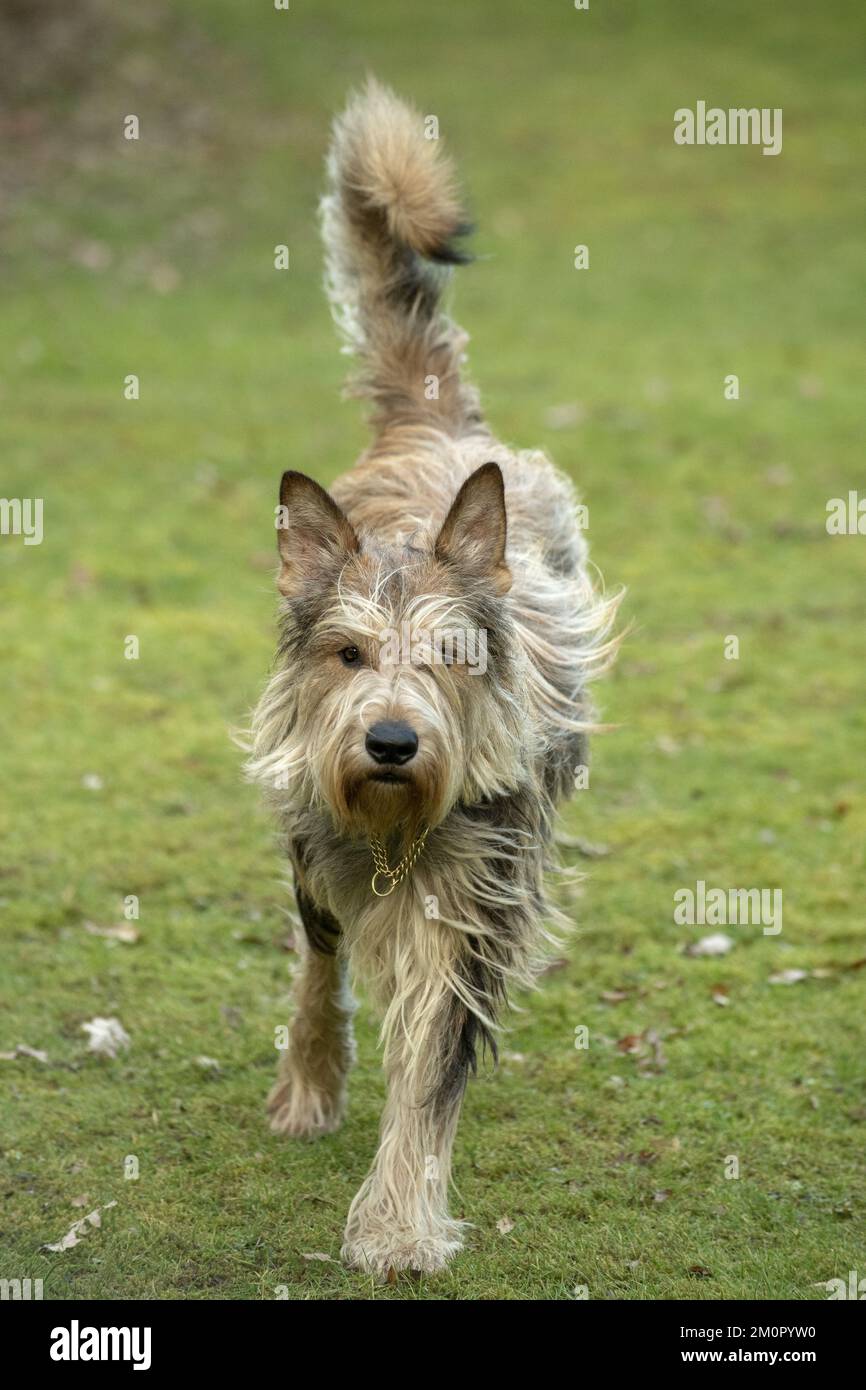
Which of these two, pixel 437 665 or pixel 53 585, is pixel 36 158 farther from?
pixel 437 665

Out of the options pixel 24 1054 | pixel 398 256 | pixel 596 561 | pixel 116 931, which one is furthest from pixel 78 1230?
pixel 596 561

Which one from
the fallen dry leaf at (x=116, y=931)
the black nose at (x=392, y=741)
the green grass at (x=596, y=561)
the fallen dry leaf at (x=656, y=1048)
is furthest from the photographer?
the fallen dry leaf at (x=116, y=931)

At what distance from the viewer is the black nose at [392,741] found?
4.27 m

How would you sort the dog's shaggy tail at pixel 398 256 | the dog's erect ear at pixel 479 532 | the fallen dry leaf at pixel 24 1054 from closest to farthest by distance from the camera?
the dog's erect ear at pixel 479 532, the fallen dry leaf at pixel 24 1054, the dog's shaggy tail at pixel 398 256

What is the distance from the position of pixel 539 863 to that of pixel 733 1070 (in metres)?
1.32

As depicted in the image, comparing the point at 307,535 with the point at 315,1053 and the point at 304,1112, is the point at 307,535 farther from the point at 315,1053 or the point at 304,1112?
the point at 304,1112

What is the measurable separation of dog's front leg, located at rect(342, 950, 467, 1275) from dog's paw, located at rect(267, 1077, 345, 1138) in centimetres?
65

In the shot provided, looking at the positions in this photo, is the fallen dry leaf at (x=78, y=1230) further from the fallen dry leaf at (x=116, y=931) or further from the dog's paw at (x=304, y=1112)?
the fallen dry leaf at (x=116, y=931)

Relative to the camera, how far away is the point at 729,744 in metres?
8.77

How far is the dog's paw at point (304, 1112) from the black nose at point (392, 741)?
1.62m

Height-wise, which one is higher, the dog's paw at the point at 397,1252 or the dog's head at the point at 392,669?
the dog's head at the point at 392,669

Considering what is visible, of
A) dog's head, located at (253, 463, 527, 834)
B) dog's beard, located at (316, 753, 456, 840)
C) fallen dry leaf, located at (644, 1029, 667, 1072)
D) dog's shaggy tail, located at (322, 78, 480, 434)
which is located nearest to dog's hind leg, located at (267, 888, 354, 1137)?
dog's head, located at (253, 463, 527, 834)

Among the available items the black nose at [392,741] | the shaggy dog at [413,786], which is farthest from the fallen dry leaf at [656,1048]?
the black nose at [392,741]

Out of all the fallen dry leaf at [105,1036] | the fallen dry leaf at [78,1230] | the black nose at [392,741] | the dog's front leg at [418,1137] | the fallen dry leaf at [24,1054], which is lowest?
the fallen dry leaf at [78,1230]
